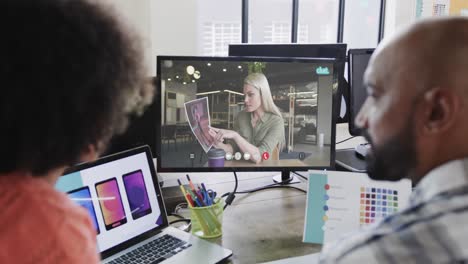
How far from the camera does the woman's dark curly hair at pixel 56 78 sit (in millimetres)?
490

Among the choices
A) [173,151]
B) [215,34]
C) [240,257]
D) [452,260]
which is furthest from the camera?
[215,34]

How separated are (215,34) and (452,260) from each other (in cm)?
417

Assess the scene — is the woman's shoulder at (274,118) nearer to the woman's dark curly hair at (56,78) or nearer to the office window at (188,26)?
the woman's dark curly hair at (56,78)

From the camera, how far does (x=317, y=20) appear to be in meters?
5.17

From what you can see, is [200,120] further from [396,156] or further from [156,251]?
[396,156]

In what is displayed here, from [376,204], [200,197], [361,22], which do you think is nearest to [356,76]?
[376,204]

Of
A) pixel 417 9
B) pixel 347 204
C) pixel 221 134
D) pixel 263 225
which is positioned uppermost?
pixel 417 9

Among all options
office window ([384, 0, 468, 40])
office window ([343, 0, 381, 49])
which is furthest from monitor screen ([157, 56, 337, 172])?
office window ([343, 0, 381, 49])

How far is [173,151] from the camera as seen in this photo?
1356mm

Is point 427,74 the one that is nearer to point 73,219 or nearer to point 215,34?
point 73,219

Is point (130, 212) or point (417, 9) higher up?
point (417, 9)

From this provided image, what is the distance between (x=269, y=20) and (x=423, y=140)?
14.7 ft

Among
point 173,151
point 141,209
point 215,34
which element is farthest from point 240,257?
point 215,34

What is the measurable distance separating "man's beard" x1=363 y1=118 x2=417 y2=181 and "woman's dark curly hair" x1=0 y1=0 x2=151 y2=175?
1.26ft
